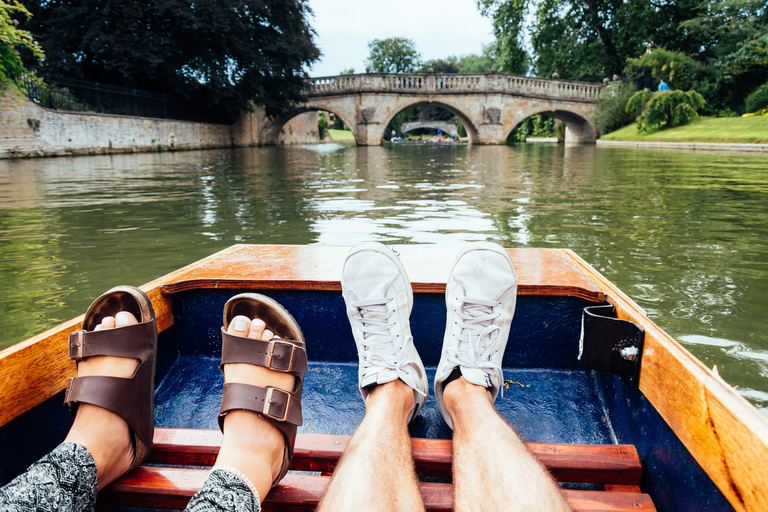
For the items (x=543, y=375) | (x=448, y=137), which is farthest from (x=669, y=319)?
(x=448, y=137)

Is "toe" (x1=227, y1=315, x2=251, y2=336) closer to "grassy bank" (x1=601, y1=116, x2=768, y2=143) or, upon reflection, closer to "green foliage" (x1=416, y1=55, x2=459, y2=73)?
"grassy bank" (x1=601, y1=116, x2=768, y2=143)

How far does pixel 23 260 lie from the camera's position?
328 centimetres

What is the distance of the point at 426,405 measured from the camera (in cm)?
143

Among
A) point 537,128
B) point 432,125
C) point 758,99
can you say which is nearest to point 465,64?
point 432,125

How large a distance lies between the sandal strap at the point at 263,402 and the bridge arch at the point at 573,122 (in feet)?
74.2

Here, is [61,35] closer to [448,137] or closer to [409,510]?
[409,510]

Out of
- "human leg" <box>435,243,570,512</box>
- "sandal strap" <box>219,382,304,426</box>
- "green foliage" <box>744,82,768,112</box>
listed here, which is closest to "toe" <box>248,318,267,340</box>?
"sandal strap" <box>219,382,304,426</box>

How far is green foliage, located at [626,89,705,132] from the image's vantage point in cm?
1584

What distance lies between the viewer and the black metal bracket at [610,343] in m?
1.11

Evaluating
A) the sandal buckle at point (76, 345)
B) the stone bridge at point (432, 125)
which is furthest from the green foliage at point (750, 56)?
the stone bridge at point (432, 125)

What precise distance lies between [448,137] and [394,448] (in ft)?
175

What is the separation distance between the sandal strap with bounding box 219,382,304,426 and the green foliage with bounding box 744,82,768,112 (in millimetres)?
21045

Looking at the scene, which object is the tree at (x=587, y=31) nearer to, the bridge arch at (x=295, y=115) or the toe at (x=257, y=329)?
the bridge arch at (x=295, y=115)

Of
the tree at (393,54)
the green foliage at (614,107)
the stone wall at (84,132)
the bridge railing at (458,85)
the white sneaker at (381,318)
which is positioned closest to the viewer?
the white sneaker at (381,318)
